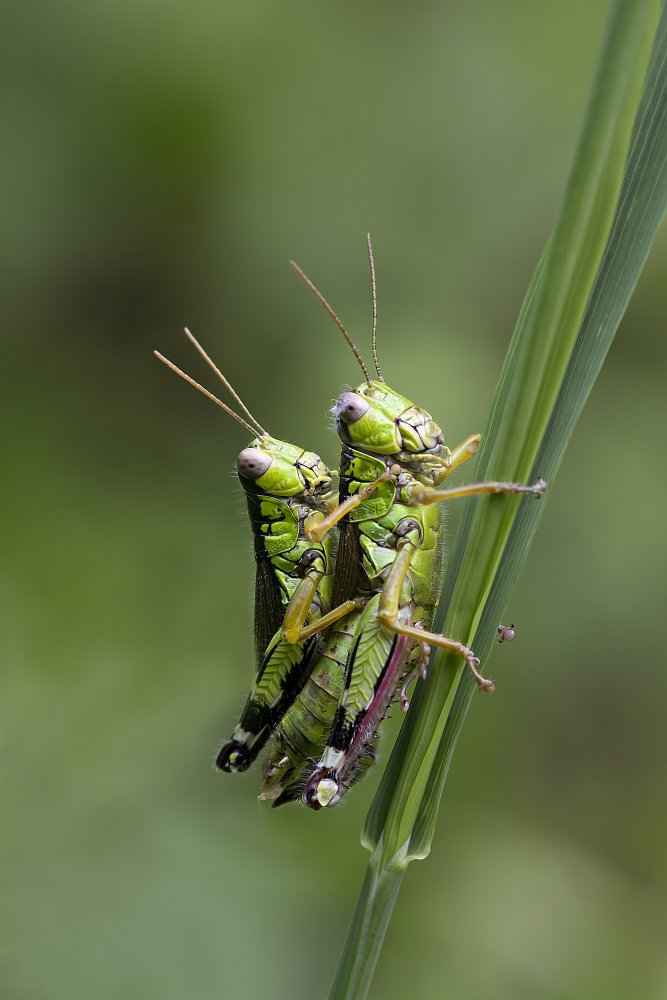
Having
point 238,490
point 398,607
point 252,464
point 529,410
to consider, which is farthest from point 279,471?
point 529,410

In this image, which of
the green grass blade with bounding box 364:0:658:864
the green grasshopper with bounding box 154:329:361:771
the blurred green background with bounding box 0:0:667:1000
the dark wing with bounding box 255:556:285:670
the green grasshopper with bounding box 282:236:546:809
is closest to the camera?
the green grass blade with bounding box 364:0:658:864

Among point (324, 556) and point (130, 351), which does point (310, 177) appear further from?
point (324, 556)

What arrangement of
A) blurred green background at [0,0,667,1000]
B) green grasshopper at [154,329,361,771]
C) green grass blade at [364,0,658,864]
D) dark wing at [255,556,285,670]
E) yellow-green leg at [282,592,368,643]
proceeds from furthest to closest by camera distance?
blurred green background at [0,0,667,1000] < dark wing at [255,556,285,670] < green grasshopper at [154,329,361,771] < yellow-green leg at [282,592,368,643] < green grass blade at [364,0,658,864]

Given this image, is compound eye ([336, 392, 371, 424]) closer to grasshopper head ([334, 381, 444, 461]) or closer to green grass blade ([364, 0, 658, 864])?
grasshopper head ([334, 381, 444, 461])

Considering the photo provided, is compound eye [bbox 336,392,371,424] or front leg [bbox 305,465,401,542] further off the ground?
compound eye [bbox 336,392,371,424]

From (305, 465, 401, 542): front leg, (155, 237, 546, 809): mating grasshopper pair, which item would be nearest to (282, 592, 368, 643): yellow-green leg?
(155, 237, 546, 809): mating grasshopper pair

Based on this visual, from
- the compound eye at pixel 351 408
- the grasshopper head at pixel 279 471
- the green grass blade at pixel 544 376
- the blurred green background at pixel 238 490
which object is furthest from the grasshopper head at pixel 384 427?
the blurred green background at pixel 238 490

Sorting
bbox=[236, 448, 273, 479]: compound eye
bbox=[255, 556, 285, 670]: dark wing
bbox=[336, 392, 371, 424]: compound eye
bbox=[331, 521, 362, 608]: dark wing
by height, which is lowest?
bbox=[255, 556, 285, 670]: dark wing

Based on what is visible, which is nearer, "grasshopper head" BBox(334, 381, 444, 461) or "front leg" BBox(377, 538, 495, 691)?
"front leg" BBox(377, 538, 495, 691)

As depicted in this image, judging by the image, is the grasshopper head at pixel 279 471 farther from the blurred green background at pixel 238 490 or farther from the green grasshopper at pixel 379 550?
the blurred green background at pixel 238 490
